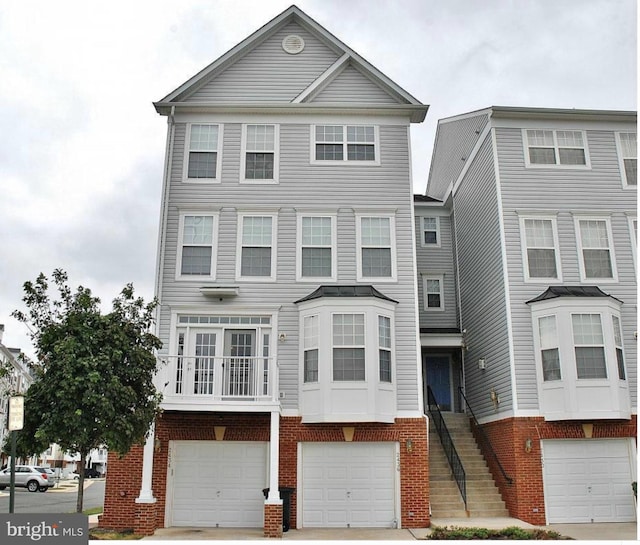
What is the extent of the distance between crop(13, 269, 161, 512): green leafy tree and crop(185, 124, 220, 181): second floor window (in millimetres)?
4561

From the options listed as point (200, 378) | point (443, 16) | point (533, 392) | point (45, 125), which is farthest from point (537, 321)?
point (45, 125)

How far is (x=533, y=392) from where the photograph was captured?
14.5 metres

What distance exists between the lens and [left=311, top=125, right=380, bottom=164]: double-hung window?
16077mm

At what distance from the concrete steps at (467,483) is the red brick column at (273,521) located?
3.67m

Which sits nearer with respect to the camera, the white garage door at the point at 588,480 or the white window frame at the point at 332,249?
the white garage door at the point at 588,480

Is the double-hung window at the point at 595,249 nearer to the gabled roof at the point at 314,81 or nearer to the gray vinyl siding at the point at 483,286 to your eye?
the gray vinyl siding at the point at 483,286

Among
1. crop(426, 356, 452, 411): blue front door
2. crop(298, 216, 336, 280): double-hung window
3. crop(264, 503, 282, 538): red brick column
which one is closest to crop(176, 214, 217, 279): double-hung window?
crop(298, 216, 336, 280): double-hung window

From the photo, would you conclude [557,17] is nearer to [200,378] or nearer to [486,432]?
[486,432]

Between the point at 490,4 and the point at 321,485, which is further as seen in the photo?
the point at 490,4

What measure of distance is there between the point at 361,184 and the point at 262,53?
445cm

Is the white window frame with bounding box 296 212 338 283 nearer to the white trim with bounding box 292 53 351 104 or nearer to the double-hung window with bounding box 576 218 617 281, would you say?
the white trim with bounding box 292 53 351 104

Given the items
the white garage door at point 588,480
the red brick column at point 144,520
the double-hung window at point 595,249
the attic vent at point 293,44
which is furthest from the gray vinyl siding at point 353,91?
the red brick column at point 144,520

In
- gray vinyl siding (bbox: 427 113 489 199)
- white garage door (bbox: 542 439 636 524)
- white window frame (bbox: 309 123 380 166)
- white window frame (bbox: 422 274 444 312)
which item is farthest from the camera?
white window frame (bbox: 422 274 444 312)

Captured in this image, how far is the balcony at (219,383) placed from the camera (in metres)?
13.3
